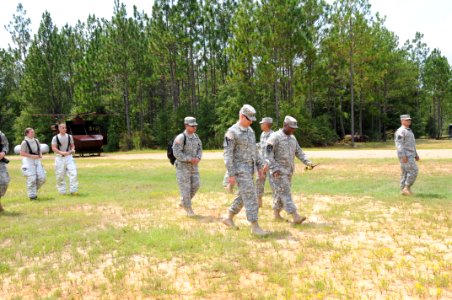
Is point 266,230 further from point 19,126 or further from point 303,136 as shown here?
point 19,126

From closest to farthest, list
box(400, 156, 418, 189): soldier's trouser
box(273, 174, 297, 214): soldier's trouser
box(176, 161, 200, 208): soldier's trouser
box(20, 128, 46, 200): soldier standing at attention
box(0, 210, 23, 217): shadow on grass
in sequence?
box(273, 174, 297, 214): soldier's trouser → box(176, 161, 200, 208): soldier's trouser → box(0, 210, 23, 217): shadow on grass → box(400, 156, 418, 189): soldier's trouser → box(20, 128, 46, 200): soldier standing at attention

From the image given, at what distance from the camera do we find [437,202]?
9312 mm

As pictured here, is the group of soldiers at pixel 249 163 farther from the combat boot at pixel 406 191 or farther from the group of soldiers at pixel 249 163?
the combat boot at pixel 406 191

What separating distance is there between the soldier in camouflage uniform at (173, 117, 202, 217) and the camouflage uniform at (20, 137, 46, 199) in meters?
4.90

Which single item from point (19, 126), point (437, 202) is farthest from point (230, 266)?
point (19, 126)

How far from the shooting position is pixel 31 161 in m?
11.2

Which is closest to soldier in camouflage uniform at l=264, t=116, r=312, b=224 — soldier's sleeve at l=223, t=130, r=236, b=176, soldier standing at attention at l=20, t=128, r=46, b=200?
soldier's sleeve at l=223, t=130, r=236, b=176

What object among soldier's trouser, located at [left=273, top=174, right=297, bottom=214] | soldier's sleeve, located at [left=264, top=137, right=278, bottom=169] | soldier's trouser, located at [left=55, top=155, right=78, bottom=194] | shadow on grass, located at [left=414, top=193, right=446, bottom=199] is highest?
soldier's sleeve, located at [left=264, top=137, right=278, bottom=169]

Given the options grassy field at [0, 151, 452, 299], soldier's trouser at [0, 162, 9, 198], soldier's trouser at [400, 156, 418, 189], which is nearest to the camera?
grassy field at [0, 151, 452, 299]

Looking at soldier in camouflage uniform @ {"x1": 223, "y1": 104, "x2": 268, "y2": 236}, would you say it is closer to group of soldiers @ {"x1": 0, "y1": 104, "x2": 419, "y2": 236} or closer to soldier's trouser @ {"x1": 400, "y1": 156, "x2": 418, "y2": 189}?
group of soldiers @ {"x1": 0, "y1": 104, "x2": 419, "y2": 236}

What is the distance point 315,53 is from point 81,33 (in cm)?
3429

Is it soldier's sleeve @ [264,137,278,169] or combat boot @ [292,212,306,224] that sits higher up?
soldier's sleeve @ [264,137,278,169]

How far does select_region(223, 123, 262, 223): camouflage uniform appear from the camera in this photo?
22.0 feet

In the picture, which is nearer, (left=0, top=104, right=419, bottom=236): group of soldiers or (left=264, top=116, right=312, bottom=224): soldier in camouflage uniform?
(left=0, top=104, right=419, bottom=236): group of soldiers
